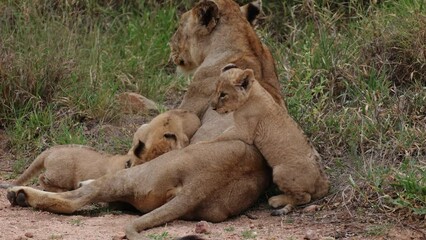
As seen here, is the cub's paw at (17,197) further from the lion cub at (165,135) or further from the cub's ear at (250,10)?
the cub's ear at (250,10)

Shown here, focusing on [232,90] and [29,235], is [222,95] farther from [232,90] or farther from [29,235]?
[29,235]

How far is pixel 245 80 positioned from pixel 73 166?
1482 millimetres

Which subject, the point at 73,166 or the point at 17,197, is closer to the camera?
the point at 17,197

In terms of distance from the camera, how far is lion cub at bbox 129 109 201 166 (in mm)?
8047

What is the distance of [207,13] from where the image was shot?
28.9 ft

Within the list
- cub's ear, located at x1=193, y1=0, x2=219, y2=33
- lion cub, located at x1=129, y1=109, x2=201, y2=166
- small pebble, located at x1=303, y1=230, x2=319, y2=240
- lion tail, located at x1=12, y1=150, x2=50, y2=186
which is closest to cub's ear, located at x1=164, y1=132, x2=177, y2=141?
lion cub, located at x1=129, y1=109, x2=201, y2=166

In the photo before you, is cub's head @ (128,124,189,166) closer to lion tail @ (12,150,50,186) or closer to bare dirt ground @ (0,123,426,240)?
bare dirt ground @ (0,123,426,240)

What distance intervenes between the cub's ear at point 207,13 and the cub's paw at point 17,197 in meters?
2.01

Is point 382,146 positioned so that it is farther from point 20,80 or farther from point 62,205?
point 20,80

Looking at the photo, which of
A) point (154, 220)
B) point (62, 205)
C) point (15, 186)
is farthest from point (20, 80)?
point (154, 220)

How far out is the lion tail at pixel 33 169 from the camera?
858 cm

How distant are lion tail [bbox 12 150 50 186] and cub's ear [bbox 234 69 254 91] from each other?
1.66m

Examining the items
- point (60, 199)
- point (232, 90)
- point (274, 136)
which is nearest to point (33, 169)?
point (60, 199)

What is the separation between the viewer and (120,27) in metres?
11.9
